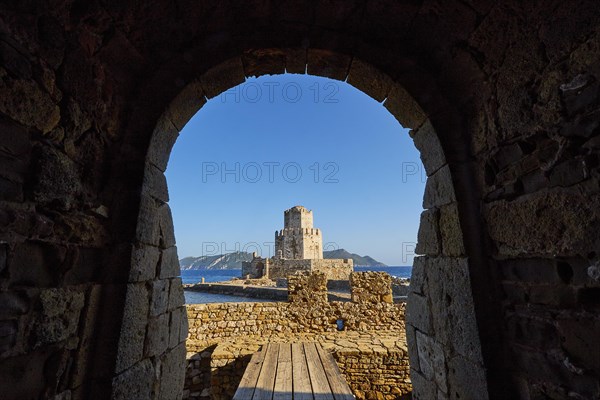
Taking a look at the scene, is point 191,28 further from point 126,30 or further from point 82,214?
point 82,214

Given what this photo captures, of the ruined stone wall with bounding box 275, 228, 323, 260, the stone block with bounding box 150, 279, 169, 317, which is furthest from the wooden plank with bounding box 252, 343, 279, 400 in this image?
the ruined stone wall with bounding box 275, 228, 323, 260

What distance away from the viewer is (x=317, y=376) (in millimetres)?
4496

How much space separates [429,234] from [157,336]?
2211 millimetres

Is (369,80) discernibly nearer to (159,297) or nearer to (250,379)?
(159,297)

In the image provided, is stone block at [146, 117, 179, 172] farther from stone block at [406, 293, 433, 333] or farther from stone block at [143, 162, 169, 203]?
stone block at [406, 293, 433, 333]

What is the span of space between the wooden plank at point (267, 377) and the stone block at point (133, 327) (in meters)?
2.29

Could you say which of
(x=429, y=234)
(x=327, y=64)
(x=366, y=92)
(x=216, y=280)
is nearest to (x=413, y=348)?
(x=429, y=234)

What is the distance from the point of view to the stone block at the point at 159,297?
2.27 m

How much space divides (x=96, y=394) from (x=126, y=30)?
7.34ft

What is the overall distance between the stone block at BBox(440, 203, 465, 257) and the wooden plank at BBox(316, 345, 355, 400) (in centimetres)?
245

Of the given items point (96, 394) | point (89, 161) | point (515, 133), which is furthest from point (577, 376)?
point (89, 161)

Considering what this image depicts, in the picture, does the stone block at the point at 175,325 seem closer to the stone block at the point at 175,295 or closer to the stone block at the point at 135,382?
the stone block at the point at 175,295

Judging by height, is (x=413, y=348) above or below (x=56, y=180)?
Answer: below

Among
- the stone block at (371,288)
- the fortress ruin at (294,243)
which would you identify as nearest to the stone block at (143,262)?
the stone block at (371,288)
